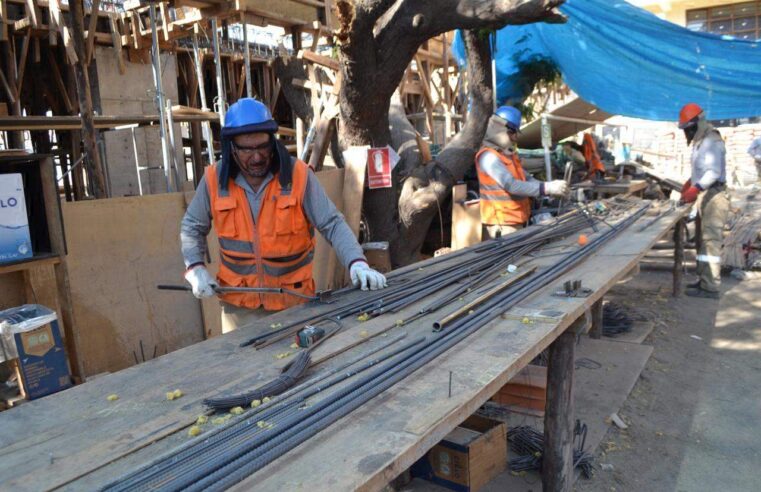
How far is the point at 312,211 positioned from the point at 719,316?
5.14 meters

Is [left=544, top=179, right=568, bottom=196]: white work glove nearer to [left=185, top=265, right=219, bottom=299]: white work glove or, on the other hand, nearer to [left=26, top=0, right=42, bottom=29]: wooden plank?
[left=185, top=265, right=219, bottom=299]: white work glove

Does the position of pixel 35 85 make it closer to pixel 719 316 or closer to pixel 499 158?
pixel 499 158

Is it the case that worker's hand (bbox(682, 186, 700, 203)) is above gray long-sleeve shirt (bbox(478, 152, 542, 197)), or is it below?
below

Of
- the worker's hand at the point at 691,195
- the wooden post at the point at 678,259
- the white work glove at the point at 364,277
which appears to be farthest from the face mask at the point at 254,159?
the wooden post at the point at 678,259

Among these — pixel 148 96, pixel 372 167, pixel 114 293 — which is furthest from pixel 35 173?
pixel 148 96

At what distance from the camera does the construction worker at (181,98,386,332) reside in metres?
2.98

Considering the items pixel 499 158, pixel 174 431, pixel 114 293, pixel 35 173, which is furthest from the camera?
pixel 499 158

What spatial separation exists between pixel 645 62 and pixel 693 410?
4.81m

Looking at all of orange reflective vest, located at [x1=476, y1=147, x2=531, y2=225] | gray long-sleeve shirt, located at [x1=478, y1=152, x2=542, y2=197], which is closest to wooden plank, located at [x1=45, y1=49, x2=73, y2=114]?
orange reflective vest, located at [x1=476, y1=147, x2=531, y2=225]

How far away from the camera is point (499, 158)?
5.56 meters

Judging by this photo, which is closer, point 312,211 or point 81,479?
point 81,479

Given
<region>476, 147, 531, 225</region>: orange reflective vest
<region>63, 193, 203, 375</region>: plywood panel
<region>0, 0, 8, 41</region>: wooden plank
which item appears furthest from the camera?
<region>0, 0, 8, 41</region>: wooden plank

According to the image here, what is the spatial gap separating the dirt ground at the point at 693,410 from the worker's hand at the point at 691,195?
1186 millimetres

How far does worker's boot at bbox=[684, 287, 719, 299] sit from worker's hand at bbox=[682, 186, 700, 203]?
121 cm
